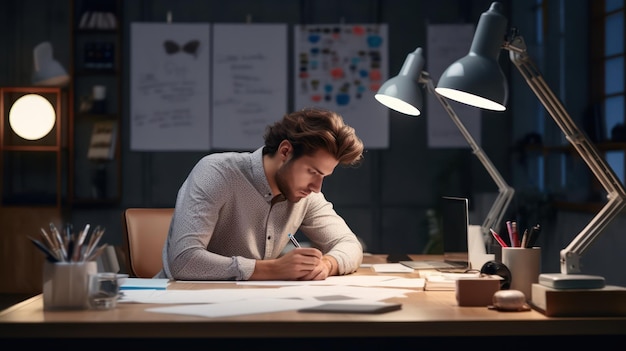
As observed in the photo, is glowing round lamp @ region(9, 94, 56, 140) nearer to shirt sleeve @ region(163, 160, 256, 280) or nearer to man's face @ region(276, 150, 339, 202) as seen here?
shirt sleeve @ region(163, 160, 256, 280)

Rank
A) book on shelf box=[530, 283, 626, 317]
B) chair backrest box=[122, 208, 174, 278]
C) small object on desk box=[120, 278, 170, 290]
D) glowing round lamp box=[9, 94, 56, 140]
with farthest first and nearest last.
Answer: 1. glowing round lamp box=[9, 94, 56, 140]
2. chair backrest box=[122, 208, 174, 278]
3. small object on desk box=[120, 278, 170, 290]
4. book on shelf box=[530, 283, 626, 317]

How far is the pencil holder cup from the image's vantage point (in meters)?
1.75

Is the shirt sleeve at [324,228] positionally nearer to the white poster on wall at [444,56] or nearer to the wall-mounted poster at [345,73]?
the wall-mounted poster at [345,73]

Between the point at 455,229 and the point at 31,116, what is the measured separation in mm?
3480

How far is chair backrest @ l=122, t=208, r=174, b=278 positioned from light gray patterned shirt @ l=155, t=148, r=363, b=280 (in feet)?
1.26

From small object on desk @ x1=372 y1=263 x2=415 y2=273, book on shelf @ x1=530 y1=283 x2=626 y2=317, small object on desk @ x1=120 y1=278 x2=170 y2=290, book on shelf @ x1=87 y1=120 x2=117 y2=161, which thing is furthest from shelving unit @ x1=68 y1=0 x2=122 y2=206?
book on shelf @ x1=530 y1=283 x2=626 y2=317

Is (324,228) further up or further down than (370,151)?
further down

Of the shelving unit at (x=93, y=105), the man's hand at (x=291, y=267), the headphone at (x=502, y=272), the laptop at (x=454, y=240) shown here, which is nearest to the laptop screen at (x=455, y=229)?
the laptop at (x=454, y=240)

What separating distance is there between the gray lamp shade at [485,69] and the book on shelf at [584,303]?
51 centimetres

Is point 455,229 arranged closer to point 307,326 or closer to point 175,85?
point 307,326

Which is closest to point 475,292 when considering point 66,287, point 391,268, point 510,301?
point 510,301

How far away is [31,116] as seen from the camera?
5492 mm

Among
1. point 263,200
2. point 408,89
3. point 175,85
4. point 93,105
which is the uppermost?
point 175,85

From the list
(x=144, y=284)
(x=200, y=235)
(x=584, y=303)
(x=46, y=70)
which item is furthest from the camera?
(x=46, y=70)
